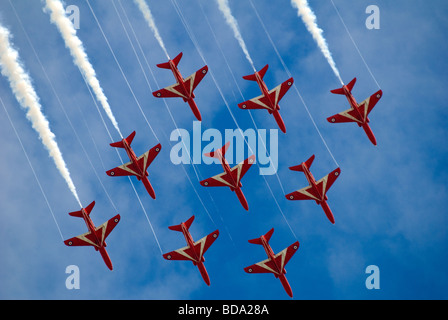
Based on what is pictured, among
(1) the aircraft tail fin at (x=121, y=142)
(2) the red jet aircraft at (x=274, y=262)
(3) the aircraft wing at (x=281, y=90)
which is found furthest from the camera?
(3) the aircraft wing at (x=281, y=90)

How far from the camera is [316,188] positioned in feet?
196

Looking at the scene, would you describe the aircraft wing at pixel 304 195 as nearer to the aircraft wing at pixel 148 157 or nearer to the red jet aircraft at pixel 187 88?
the red jet aircraft at pixel 187 88

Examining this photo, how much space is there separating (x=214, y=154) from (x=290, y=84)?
7.89 m

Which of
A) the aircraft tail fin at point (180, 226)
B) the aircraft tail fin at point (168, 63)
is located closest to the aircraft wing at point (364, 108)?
the aircraft tail fin at point (168, 63)

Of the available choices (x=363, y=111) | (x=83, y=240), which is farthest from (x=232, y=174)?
(x=83, y=240)

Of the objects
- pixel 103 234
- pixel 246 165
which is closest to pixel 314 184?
pixel 246 165

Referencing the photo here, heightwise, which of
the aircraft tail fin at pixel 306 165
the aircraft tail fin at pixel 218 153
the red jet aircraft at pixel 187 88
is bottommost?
the aircraft tail fin at pixel 306 165

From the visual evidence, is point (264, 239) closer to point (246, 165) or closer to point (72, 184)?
point (246, 165)

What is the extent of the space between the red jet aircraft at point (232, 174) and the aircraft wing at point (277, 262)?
14.2ft

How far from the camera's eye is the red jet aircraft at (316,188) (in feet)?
194

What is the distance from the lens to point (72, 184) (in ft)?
183

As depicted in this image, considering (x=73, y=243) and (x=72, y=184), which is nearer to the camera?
(x=72, y=184)

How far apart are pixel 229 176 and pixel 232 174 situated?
0.28m

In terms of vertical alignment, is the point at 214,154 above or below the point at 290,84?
below
